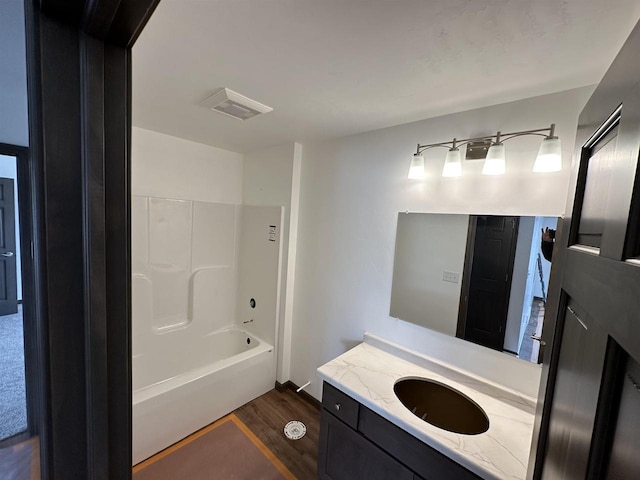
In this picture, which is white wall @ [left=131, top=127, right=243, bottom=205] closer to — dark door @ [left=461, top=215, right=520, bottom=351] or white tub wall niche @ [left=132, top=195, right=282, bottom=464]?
white tub wall niche @ [left=132, top=195, right=282, bottom=464]

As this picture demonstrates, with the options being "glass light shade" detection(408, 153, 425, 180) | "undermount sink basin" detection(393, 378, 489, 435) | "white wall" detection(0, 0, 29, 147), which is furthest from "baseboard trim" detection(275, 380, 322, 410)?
"white wall" detection(0, 0, 29, 147)

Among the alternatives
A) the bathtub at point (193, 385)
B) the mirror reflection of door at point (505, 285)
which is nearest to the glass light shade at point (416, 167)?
the mirror reflection of door at point (505, 285)

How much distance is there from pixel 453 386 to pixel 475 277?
65 centimetres

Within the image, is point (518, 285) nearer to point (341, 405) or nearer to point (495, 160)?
point (495, 160)

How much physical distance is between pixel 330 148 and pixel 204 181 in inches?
52.5

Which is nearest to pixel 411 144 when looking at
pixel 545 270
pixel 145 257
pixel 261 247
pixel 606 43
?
pixel 606 43

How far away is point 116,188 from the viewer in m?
0.50

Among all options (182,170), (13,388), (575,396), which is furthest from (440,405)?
(182,170)

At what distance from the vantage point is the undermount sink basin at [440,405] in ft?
4.65

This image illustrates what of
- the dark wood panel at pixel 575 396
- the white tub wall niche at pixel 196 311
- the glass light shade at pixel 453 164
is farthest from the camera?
the white tub wall niche at pixel 196 311

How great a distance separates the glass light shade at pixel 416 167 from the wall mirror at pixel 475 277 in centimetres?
27

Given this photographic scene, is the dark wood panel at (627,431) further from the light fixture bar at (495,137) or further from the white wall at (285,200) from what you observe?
the white wall at (285,200)

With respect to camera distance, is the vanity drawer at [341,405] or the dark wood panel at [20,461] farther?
the vanity drawer at [341,405]

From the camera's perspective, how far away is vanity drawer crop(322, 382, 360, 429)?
141 centimetres
